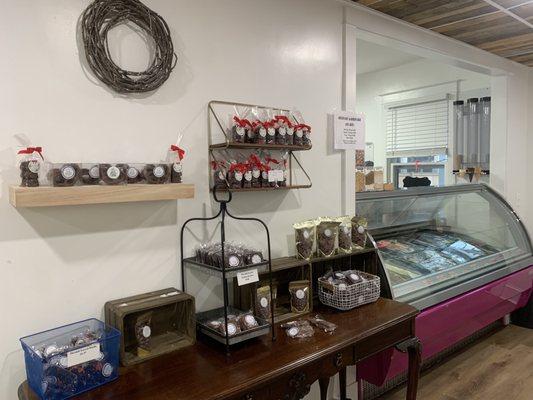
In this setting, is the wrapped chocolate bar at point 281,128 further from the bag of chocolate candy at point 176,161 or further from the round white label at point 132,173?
the round white label at point 132,173

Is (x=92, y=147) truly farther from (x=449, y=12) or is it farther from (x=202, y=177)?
(x=449, y=12)

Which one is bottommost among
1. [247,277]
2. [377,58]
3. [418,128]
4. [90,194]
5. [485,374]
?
[485,374]

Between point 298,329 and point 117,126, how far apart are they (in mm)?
1198

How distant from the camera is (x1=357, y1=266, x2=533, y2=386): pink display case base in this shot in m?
2.47

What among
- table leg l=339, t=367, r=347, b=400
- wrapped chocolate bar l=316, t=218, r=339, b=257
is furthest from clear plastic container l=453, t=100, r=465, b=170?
table leg l=339, t=367, r=347, b=400

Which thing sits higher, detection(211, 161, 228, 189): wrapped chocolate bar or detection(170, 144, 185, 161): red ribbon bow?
detection(170, 144, 185, 161): red ribbon bow

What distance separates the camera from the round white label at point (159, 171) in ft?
5.69

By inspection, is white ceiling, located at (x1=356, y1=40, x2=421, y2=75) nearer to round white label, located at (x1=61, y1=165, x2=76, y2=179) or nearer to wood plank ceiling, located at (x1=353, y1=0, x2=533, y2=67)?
wood plank ceiling, located at (x1=353, y1=0, x2=533, y2=67)

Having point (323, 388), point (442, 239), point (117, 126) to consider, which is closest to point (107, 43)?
point (117, 126)

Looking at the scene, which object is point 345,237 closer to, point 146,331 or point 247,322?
point 247,322

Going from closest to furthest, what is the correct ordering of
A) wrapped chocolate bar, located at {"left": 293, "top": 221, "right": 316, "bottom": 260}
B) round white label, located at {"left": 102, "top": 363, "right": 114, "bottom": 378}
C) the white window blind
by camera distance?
1. round white label, located at {"left": 102, "top": 363, "right": 114, "bottom": 378}
2. wrapped chocolate bar, located at {"left": 293, "top": 221, "right": 316, "bottom": 260}
3. the white window blind

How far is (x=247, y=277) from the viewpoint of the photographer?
5.89 feet

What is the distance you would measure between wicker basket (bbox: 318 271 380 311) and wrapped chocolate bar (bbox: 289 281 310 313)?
0.12m

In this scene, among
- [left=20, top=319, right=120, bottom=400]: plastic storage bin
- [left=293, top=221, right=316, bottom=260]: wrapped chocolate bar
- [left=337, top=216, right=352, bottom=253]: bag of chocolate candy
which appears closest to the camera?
[left=20, top=319, right=120, bottom=400]: plastic storage bin
